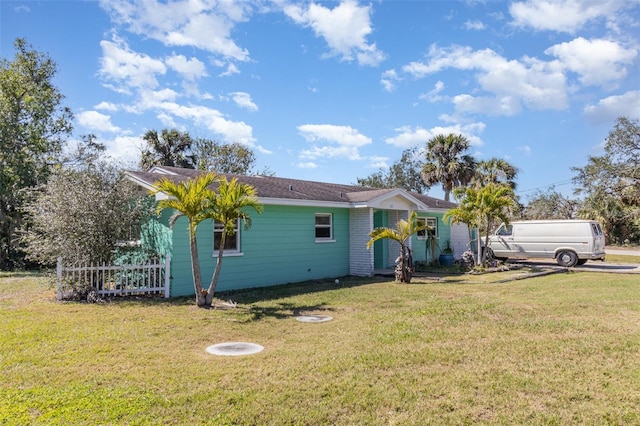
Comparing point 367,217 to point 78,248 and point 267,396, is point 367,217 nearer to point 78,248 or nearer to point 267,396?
point 78,248

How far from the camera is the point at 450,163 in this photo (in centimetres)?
2814

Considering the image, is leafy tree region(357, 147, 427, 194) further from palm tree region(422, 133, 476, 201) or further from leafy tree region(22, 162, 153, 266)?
leafy tree region(22, 162, 153, 266)

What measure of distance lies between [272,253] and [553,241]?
1352 cm

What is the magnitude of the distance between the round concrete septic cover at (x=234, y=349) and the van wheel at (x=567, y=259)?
17032mm

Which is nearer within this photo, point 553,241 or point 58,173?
point 58,173

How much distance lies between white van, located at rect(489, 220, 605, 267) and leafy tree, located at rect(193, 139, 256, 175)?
22.3 m

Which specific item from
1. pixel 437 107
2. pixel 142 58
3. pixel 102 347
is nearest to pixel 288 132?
pixel 437 107

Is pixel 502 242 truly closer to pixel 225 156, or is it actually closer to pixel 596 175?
pixel 596 175

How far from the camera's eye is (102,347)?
19.3ft

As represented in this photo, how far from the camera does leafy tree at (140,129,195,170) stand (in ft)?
94.0

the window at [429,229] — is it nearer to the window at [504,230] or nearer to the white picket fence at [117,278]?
the window at [504,230]

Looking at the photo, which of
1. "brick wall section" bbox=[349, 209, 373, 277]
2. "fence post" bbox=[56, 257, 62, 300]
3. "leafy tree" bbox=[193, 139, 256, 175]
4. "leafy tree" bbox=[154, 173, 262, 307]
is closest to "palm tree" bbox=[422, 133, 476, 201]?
"brick wall section" bbox=[349, 209, 373, 277]

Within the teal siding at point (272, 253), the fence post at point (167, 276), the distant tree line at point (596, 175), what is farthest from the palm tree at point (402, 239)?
the distant tree line at point (596, 175)

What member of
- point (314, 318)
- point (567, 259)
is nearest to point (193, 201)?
point (314, 318)
